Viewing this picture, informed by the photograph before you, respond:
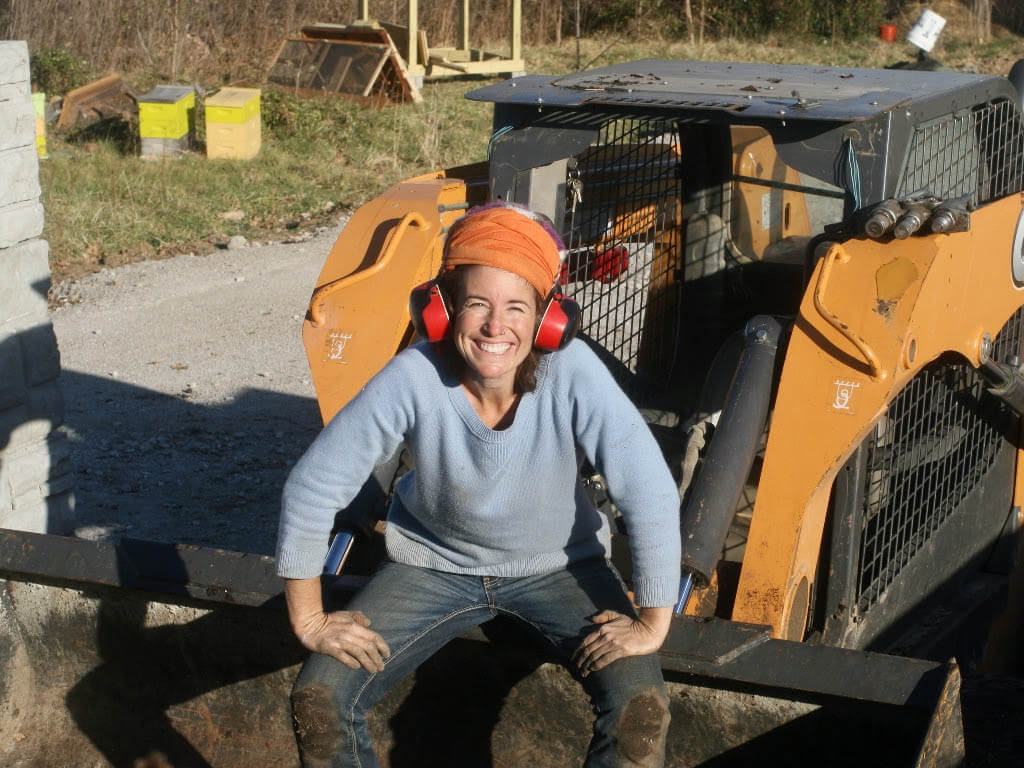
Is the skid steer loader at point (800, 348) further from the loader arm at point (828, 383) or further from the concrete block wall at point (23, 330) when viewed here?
the concrete block wall at point (23, 330)

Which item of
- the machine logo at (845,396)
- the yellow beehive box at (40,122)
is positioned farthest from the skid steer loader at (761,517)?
the yellow beehive box at (40,122)

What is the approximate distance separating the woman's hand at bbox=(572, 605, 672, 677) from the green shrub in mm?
13852

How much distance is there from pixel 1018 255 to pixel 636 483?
159 cm

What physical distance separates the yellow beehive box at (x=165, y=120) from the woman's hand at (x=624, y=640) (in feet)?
33.6

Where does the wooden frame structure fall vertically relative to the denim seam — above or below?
above

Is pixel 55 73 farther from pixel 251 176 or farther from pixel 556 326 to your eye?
pixel 556 326

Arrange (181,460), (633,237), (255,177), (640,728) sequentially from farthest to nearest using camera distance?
(255,177), (181,460), (633,237), (640,728)

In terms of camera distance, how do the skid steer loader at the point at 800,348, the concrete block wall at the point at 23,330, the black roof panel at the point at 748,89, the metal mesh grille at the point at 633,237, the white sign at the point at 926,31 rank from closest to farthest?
the skid steer loader at the point at 800,348, the black roof panel at the point at 748,89, the metal mesh grille at the point at 633,237, the concrete block wall at the point at 23,330, the white sign at the point at 926,31

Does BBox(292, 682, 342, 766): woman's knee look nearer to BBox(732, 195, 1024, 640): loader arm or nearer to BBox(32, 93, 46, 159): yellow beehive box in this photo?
BBox(732, 195, 1024, 640): loader arm

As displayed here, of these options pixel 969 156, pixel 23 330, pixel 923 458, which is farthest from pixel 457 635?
pixel 23 330

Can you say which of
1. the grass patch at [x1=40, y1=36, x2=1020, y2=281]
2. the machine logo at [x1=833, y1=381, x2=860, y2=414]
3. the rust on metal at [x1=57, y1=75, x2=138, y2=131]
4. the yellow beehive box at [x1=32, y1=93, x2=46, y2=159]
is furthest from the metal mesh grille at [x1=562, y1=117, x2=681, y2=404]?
the rust on metal at [x1=57, y1=75, x2=138, y2=131]

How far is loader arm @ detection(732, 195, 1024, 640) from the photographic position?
2943 mm

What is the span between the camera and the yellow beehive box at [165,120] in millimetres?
11844

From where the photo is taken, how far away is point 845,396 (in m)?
2.96
